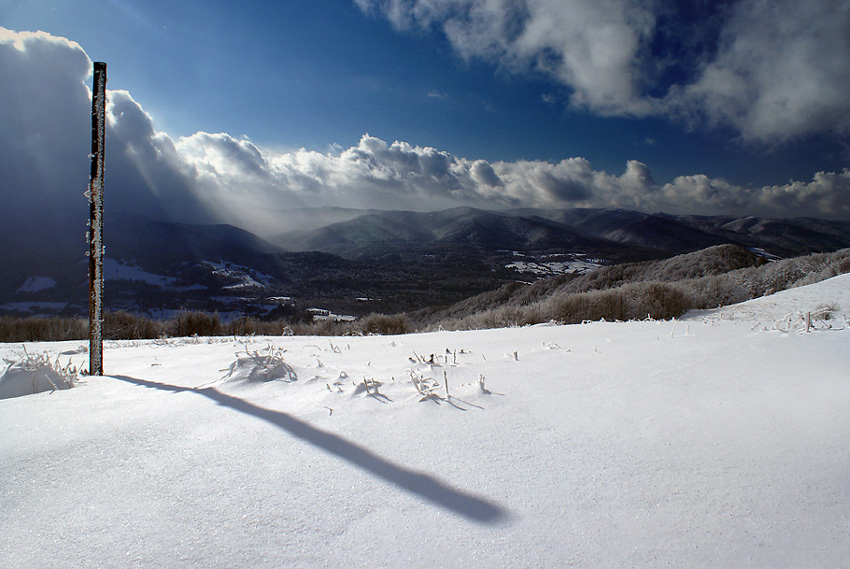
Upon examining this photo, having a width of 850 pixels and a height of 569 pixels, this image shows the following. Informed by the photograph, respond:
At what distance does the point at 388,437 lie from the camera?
1281 millimetres

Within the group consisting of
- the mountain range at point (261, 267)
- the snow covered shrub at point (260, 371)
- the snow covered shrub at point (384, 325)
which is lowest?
the snow covered shrub at point (384, 325)

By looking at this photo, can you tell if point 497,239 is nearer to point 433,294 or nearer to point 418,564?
point 433,294

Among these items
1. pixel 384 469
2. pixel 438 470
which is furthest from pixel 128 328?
pixel 438 470

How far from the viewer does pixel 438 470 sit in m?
1.07

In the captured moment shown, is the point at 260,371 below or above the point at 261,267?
below

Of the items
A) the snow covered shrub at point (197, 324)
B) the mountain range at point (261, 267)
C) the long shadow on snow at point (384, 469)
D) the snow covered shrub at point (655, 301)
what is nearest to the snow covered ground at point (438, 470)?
the long shadow on snow at point (384, 469)

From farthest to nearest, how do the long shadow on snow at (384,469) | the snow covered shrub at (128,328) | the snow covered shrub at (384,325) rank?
the snow covered shrub at (384,325), the snow covered shrub at (128,328), the long shadow on snow at (384,469)

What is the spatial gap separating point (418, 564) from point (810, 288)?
6851mm

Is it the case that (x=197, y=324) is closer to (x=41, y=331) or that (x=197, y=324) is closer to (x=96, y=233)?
(x=41, y=331)

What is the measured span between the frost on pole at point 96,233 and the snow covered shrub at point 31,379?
Result: 1.52 feet

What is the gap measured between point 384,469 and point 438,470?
151 mm

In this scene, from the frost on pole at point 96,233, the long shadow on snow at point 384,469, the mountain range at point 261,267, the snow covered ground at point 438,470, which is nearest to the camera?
the snow covered ground at point 438,470

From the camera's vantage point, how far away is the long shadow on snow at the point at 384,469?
906 mm

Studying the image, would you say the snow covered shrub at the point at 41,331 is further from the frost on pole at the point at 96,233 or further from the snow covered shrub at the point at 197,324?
the frost on pole at the point at 96,233
